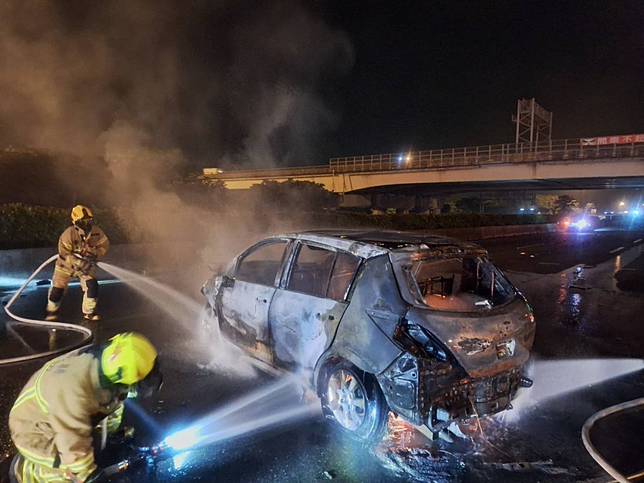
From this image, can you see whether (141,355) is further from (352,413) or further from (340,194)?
(340,194)

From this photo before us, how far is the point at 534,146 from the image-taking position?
3500cm

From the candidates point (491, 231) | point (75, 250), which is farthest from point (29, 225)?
point (491, 231)

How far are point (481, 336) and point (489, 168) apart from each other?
3716 centimetres

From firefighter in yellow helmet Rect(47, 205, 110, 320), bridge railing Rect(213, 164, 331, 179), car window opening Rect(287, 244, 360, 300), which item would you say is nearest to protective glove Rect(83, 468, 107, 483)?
car window opening Rect(287, 244, 360, 300)

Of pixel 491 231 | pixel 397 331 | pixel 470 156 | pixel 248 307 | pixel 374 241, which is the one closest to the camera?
pixel 397 331

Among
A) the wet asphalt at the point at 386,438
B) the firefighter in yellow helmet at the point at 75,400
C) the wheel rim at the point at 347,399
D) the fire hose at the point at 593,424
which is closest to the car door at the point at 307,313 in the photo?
the wheel rim at the point at 347,399

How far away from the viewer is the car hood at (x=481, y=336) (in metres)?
2.92

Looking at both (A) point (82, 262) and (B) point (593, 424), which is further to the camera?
(A) point (82, 262)

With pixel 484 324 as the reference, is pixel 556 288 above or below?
below

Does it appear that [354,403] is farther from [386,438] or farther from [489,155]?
[489,155]

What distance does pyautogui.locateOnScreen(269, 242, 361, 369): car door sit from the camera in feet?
11.0

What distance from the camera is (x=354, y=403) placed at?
10.4ft

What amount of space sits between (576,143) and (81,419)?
37384 mm

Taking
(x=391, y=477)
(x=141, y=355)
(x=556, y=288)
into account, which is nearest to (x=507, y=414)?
(x=391, y=477)
